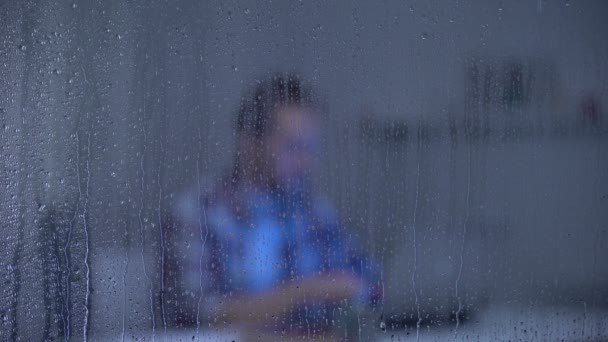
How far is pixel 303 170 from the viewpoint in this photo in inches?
45.9

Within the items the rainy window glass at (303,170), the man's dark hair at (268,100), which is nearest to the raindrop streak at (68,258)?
the rainy window glass at (303,170)

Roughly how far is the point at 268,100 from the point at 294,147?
0.11 metres

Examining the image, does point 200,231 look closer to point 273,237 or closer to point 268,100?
point 273,237

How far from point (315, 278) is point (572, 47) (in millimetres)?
763

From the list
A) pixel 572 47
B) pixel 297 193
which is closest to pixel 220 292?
pixel 297 193

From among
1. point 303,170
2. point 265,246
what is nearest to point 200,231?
point 265,246

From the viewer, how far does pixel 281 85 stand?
1.16 metres

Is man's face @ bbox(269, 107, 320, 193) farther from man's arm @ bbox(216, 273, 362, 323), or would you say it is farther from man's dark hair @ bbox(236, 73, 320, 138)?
man's arm @ bbox(216, 273, 362, 323)

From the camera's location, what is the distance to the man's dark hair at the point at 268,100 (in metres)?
1.15

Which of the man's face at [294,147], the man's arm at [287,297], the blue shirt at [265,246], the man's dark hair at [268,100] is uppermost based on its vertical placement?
the man's dark hair at [268,100]

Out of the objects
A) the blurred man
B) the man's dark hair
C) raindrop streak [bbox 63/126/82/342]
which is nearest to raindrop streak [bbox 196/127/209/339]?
the blurred man

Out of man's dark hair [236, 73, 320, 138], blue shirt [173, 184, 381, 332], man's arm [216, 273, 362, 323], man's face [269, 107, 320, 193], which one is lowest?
man's arm [216, 273, 362, 323]

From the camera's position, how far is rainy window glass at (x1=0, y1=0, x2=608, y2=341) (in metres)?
1.09

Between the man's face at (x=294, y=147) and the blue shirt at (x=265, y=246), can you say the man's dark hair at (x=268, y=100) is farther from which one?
the blue shirt at (x=265, y=246)
